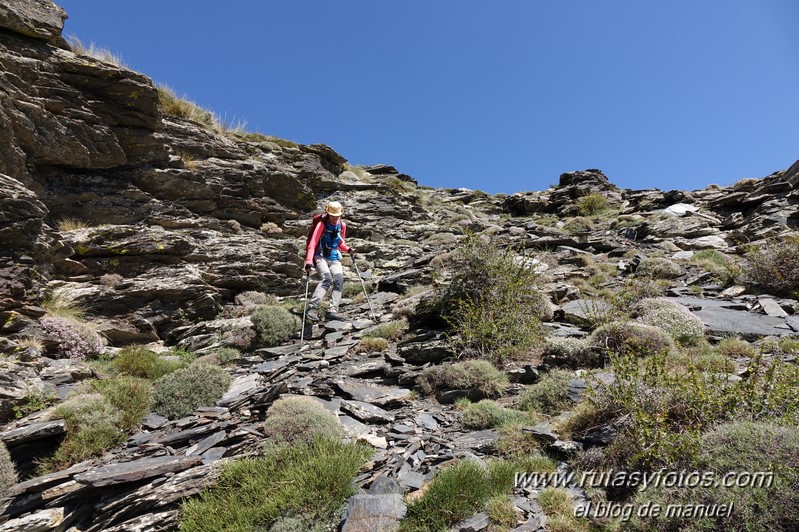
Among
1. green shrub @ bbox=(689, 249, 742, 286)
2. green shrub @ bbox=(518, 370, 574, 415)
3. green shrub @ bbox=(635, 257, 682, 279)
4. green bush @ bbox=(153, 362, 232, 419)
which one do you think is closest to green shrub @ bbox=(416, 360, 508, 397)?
green shrub @ bbox=(518, 370, 574, 415)

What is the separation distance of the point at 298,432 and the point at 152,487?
174 cm

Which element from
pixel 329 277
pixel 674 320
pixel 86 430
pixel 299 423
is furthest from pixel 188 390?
pixel 674 320

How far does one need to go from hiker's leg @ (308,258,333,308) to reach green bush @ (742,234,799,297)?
41.8 ft

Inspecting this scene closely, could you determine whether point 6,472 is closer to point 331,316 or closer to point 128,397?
point 128,397

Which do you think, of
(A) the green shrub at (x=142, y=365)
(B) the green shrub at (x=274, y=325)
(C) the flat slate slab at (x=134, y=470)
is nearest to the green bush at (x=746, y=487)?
(C) the flat slate slab at (x=134, y=470)

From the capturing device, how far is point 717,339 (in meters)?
8.34

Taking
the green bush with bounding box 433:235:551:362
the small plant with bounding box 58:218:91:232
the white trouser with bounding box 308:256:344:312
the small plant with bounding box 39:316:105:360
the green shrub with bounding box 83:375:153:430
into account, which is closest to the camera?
the green shrub with bounding box 83:375:153:430

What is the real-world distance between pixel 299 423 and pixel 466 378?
10.4 feet

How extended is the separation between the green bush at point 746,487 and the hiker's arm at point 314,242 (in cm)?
1036

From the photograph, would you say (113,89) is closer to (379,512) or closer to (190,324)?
(190,324)

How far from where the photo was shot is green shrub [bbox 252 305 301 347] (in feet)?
36.8

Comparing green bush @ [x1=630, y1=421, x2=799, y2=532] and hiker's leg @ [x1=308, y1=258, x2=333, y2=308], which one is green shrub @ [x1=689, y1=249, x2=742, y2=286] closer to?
green bush @ [x1=630, y1=421, x2=799, y2=532]

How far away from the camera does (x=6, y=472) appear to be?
204 inches

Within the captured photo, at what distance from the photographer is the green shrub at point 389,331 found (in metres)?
10.6
